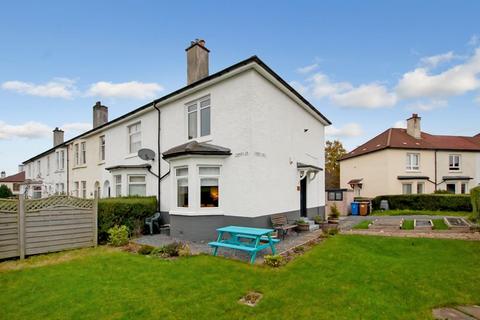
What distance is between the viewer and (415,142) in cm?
2738

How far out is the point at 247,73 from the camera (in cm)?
988

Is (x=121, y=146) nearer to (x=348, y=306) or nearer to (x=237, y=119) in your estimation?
(x=237, y=119)

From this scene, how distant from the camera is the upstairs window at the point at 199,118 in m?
11.5

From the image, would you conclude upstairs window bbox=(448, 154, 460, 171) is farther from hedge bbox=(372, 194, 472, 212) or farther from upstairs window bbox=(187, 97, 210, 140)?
upstairs window bbox=(187, 97, 210, 140)

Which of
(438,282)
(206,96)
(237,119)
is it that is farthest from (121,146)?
(438,282)

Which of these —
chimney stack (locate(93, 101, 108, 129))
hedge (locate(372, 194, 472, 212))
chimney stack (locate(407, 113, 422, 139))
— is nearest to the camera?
hedge (locate(372, 194, 472, 212))

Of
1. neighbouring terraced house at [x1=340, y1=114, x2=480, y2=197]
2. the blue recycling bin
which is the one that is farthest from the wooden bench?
neighbouring terraced house at [x1=340, y1=114, x2=480, y2=197]

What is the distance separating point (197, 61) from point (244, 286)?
11388 mm

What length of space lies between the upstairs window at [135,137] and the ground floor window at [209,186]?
6918mm

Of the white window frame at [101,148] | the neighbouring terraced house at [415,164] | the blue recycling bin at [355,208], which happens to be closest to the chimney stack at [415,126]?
the neighbouring terraced house at [415,164]

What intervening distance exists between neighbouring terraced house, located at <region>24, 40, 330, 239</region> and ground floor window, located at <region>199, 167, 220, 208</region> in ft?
0.14

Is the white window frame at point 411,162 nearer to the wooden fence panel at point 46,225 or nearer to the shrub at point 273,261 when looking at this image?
the shrub at point 273,261

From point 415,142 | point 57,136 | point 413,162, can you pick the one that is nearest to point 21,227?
point 57,136

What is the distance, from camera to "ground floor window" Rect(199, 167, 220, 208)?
10453 mm
